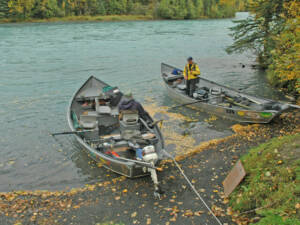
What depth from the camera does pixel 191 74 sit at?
1454 centimetres

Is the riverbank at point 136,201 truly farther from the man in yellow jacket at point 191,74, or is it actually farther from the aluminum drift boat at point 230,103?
the man in yellow jacket at point 191,74

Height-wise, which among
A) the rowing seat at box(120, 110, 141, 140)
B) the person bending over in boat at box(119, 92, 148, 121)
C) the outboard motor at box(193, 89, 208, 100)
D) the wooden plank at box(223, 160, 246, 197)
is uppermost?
the person bending over in boat at box(119, 92, 148, 121)

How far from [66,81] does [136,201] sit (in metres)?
16.7

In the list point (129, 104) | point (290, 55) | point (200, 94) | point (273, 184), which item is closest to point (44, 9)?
point (200, 94)

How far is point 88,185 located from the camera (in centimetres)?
885

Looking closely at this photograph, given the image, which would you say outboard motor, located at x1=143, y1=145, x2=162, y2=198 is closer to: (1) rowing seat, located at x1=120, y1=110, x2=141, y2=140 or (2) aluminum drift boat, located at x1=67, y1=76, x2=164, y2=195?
(2) aluminum drift boat, located at x1=67, y1=76, x2=164, y2=195

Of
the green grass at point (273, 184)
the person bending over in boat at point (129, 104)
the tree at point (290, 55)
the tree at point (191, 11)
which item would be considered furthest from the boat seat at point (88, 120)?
the tree at point (191, 11)

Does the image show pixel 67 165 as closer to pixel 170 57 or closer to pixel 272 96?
pixel 272 96

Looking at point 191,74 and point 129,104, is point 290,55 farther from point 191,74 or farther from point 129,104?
Answer: point 129,104

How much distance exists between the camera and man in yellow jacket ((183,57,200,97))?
47.3ft

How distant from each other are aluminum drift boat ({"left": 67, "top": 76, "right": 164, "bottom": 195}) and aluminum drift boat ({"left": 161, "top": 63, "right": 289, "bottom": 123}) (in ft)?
13.9

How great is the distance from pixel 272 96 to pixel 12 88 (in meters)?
18.5

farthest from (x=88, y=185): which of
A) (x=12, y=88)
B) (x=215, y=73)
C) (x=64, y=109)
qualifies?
(x=215, y=73)

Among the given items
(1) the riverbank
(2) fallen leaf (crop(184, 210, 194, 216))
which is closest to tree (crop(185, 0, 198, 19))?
(1) the riverbank
